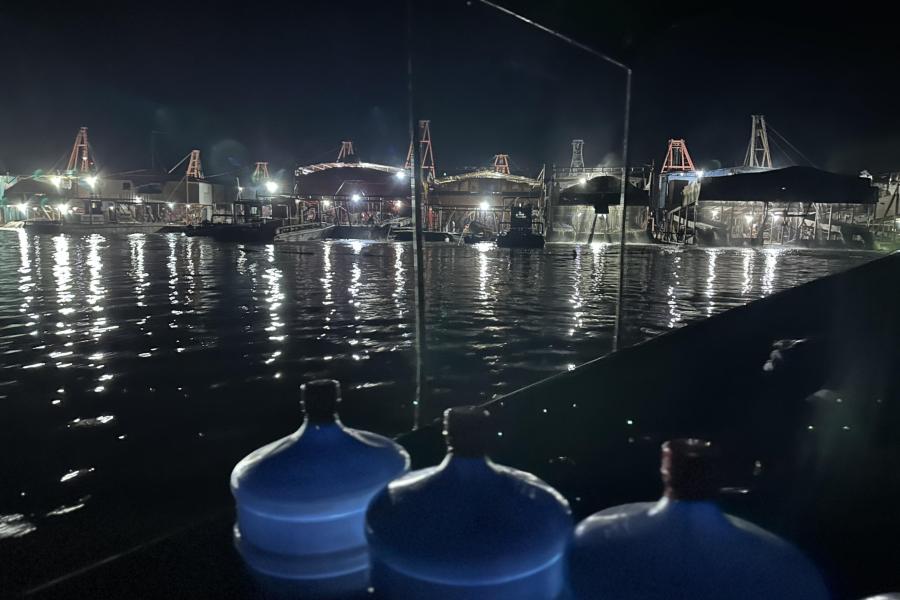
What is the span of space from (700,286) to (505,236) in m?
16.5

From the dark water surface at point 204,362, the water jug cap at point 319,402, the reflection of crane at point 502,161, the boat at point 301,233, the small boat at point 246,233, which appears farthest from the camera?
the reflection of crane at point 502,161

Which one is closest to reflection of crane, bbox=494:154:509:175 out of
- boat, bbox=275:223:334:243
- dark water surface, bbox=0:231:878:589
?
boat, bbox=275:223:334:243

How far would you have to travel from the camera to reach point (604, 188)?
85.2ft

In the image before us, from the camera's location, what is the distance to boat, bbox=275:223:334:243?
32.7 metres

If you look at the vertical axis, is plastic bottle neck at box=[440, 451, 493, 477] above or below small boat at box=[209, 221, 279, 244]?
below

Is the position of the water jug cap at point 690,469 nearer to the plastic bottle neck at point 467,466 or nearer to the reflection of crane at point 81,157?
the plastic bottle neck at point 467,466

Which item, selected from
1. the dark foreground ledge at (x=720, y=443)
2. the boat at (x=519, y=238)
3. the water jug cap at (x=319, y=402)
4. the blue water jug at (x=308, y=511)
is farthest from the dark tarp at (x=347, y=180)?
the blue water jug at (x=308, y=511)

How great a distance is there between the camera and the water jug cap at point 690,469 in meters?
0.76

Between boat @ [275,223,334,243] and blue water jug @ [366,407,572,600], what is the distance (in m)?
31.8

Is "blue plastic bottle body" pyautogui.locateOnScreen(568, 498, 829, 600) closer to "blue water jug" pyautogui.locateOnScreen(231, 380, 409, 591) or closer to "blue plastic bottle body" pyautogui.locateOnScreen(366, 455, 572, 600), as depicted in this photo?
"blue plastic bottle body" pyautogui.locateOnScreen(366, 455, 572, 600)

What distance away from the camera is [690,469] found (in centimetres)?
77

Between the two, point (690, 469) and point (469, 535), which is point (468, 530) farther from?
point (690, 469)

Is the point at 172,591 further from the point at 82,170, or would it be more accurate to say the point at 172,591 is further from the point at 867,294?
the point at 82,170

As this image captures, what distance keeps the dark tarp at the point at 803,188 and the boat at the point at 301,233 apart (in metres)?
23.1
